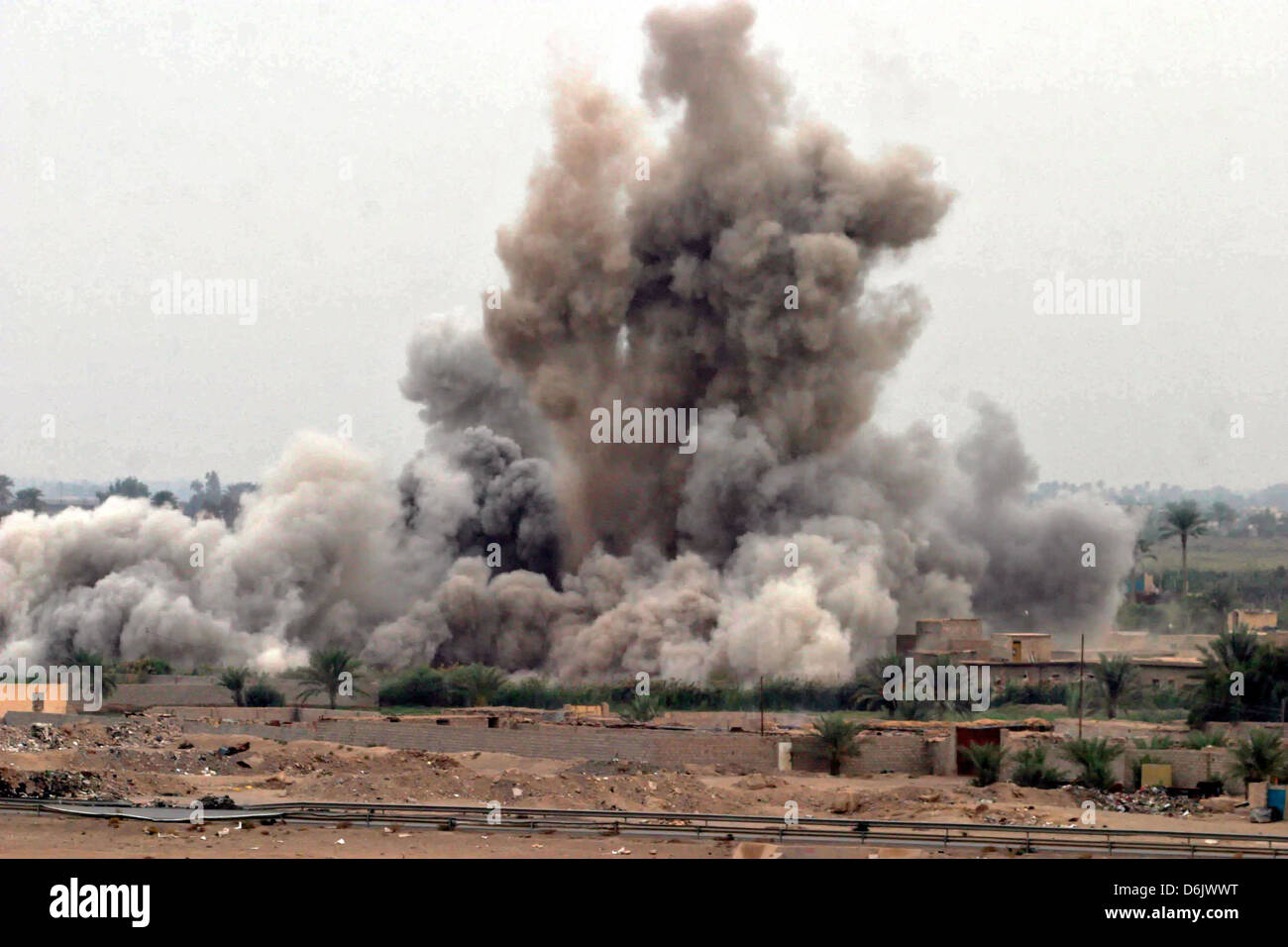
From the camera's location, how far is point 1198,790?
3544 cm

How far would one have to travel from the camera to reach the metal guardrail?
27.0 meters

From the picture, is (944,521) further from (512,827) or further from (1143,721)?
(512,827)

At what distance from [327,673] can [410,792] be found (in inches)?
821

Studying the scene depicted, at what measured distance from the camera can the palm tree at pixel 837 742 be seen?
131ft

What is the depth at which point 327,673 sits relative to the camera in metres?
54.6

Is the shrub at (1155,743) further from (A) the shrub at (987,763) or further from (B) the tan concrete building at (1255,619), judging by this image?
(B) the tan concrete building at (1255,619)

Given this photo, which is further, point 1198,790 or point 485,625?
point 485,625

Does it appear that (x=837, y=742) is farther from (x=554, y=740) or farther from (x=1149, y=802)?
(x=1149, y=802)

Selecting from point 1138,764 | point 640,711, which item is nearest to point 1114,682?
point 640,711

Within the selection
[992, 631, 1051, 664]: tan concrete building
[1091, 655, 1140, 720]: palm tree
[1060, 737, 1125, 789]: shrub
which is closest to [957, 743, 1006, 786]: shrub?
[1060, 737, 1125, 789]: shrub

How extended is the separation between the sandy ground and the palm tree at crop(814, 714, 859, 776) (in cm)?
59
